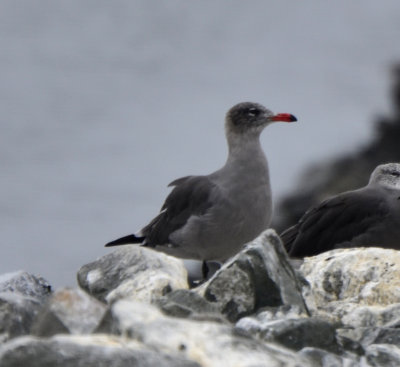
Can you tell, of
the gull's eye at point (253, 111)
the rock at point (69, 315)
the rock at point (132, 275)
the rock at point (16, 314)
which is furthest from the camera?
the gull's eye at point (253, 111)

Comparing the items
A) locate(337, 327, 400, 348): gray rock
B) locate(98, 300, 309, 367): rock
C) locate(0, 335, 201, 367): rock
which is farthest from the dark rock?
locate(0, 335, 201, 367): rock

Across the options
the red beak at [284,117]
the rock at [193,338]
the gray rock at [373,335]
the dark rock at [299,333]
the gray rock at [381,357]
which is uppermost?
the red beak at [284,117]

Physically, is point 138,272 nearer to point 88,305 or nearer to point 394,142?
point 88,305

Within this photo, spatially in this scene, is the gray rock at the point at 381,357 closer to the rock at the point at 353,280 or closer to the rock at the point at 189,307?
the rock at the point at 189,307

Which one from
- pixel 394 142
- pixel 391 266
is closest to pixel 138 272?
pixel 391 266

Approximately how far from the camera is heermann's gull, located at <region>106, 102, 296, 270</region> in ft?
27.8

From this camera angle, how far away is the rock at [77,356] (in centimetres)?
382

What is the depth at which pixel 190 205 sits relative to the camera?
28.8ft

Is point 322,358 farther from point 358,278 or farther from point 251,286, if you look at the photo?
point 358,278

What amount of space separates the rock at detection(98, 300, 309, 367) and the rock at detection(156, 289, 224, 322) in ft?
1.26

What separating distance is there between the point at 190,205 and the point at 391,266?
263 cm

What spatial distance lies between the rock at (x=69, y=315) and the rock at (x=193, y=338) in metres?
0.22

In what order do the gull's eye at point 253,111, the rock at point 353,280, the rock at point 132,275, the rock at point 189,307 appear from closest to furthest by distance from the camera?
the rock at point 189,307 → the rock at point 132,275 → the rock at point 353,280 → the gull's eye at point 253,111

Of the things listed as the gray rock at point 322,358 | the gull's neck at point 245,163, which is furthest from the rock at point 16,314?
the gull's neck at point 245,163
